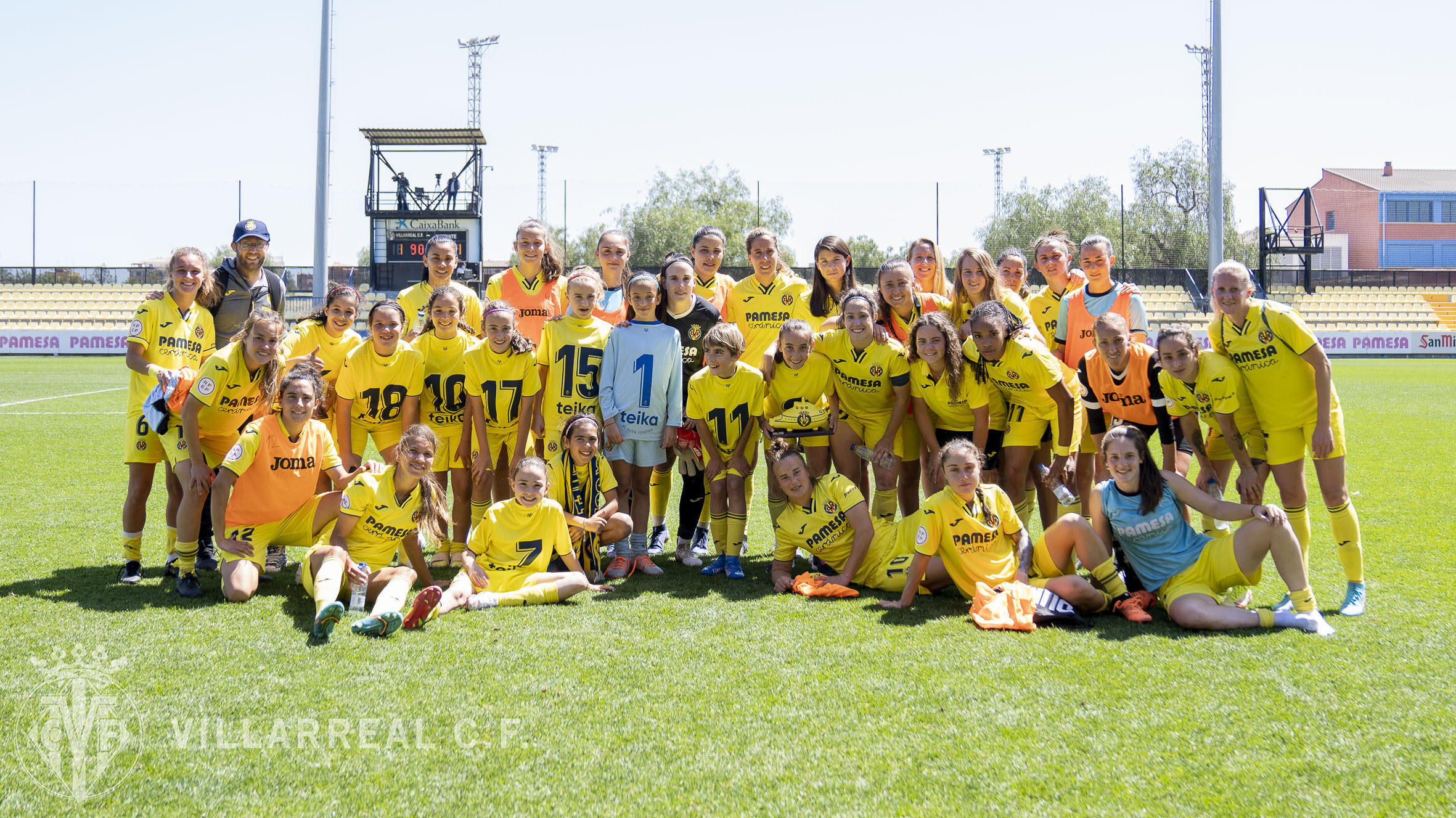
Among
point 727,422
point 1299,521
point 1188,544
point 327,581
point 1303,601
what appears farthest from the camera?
point 727,422

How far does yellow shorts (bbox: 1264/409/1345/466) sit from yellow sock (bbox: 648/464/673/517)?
10.2 ft

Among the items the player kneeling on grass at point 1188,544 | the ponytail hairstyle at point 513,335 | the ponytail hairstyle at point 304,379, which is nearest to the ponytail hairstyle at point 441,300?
the ponytail hairstyle at point 513,335

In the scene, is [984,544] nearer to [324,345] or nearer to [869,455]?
[869,455]

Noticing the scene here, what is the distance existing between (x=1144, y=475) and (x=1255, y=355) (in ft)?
2.53

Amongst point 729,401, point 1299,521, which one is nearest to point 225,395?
point 729,401

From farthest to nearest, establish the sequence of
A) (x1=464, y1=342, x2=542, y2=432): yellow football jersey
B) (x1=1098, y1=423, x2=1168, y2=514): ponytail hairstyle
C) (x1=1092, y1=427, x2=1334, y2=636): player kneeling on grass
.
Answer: (x1=464, y1=342, x2=542, y2=432): yellow football jersey, (x1=1098, y1=423, x2=1168, y2=514): ponytail hairstyle, (x1=1092, y1=427, x2=1334, y2=636): player kneeling on grass

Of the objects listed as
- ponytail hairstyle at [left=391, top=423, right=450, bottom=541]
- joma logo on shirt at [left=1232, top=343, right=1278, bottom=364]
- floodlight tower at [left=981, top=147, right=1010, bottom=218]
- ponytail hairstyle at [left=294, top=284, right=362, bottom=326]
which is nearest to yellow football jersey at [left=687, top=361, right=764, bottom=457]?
ponytail hairstyle at [left=391, top=423, right=450, bottom=541]

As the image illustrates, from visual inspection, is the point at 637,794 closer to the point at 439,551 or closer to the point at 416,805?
the point at 416,805

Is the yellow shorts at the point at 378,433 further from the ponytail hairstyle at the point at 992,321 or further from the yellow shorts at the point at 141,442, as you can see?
the ponytail hairstyle at the point at 992,321

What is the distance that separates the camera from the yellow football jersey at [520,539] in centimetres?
441

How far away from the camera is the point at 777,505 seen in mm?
4863

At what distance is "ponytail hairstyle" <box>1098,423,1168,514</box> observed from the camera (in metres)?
4.05

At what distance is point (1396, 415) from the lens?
40.2 feet

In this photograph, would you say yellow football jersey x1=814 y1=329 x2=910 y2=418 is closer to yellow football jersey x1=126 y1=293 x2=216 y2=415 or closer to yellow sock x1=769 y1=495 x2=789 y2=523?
yellow sock x1=769 y1=495 x2=789 y2=523
